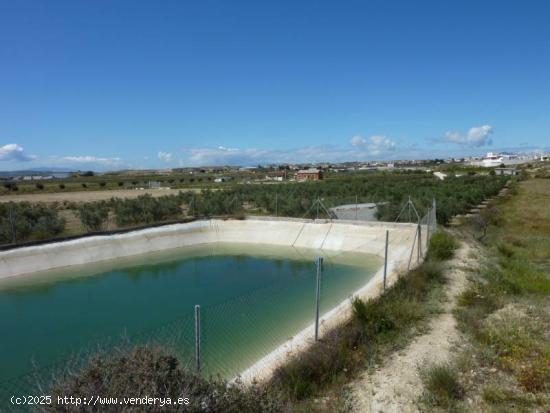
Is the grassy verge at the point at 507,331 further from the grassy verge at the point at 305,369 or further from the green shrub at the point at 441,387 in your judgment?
the grassy verge at the point at 305,369

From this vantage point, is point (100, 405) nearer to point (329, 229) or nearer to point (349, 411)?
point (349, 411)

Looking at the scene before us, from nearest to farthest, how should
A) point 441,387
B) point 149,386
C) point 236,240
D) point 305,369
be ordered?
point 149,386, point 441,387, point 305,369, point 236,240

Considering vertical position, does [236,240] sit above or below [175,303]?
below

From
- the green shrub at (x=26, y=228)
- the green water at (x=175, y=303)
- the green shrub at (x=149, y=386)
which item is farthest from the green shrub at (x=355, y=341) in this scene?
the green shrub at (x=26, y=228)

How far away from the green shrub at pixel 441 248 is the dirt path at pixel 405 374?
6.49 metres

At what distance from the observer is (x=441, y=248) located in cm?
1725

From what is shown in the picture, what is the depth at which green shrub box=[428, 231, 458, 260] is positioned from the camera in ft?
55.5

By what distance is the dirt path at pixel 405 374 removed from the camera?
261 inches

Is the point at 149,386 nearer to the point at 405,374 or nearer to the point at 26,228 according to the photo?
the point at 405,374

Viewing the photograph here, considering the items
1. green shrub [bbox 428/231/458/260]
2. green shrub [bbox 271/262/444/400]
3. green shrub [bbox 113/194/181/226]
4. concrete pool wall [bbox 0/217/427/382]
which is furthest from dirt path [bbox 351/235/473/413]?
green shrub [bbox 113/194/181/226]

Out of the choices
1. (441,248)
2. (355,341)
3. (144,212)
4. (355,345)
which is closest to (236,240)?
(144,212)

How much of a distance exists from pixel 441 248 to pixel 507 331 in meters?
8.47

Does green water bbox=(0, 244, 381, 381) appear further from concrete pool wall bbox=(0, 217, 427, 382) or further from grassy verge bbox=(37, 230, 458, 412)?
grassy verge bbox=(37, 230, 458, 412)

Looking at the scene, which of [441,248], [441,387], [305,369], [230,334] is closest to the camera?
[441,387]
